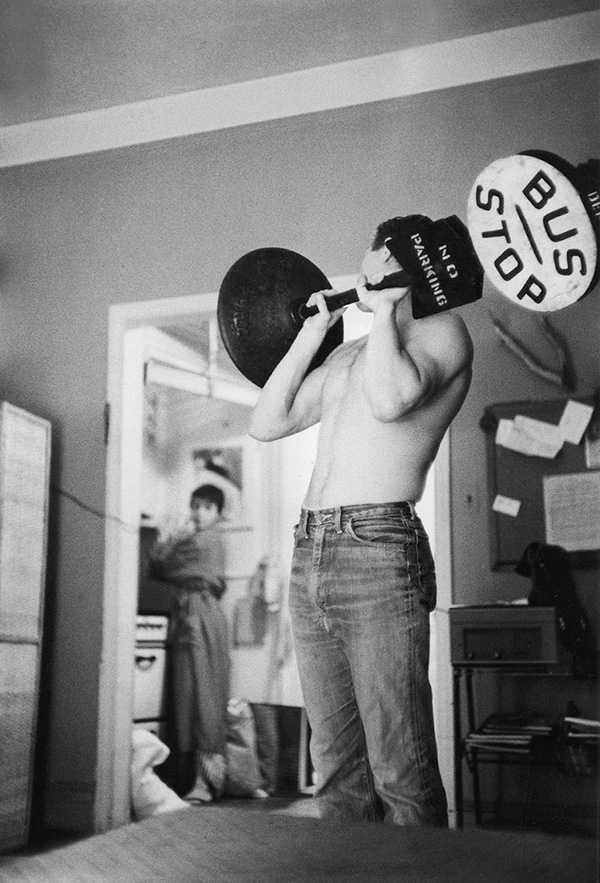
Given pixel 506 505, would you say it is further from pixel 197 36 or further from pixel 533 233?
pixel 197 36

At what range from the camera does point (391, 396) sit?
1.40 metres

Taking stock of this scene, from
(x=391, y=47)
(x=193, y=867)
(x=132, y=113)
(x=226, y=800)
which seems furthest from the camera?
(x=226, y=800)

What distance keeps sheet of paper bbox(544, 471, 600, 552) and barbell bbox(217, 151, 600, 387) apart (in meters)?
0.29

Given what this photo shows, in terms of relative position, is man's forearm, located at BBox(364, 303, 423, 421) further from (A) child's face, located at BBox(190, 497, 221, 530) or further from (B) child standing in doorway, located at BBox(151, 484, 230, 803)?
(A) child's face, located at BBox(190, 497, 221, 530)

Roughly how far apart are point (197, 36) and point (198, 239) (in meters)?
0.35

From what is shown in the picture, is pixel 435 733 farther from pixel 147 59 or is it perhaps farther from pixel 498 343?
pixel 147 59

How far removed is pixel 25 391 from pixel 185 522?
1228 mm

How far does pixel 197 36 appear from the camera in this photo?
1593 millimetres

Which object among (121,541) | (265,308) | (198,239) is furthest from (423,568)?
(198,239)

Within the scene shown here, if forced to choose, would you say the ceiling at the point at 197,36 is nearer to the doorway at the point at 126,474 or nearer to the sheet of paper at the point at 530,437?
the doorway at the point at 126,474

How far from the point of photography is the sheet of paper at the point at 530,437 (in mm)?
1541

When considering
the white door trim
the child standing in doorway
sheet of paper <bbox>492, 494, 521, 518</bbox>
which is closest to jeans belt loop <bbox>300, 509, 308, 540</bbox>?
sheet of paper <bbox>492, 494, 521, 518</bbox>

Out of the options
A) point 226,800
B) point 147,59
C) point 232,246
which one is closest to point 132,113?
point 147,59

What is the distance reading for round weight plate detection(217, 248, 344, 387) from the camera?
1.51 meters
